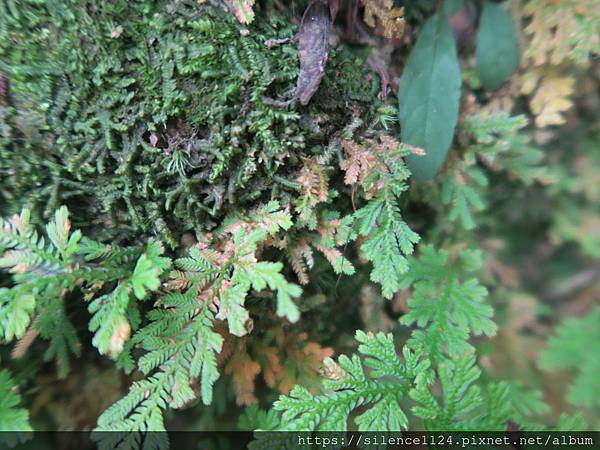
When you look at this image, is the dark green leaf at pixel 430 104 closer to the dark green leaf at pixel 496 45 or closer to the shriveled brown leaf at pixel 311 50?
the dark green leaf at pixel 496 45

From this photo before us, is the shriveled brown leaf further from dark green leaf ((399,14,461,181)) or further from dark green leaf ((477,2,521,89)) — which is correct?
dark green leaf ((477,2,521,89))

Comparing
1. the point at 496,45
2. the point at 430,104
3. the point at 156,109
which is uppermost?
the point at 496,45

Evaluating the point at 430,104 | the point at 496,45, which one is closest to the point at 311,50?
the point at 430,104

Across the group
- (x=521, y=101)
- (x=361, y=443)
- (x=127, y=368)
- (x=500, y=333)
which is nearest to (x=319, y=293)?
(x=361, y=443)

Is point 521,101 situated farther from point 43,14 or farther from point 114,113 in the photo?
point 43,14

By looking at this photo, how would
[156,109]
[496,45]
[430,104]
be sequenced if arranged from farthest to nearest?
[496,45]
[430,104]
[156,109]

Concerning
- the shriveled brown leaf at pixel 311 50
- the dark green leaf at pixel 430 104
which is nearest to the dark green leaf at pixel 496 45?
Answer: the dark green leaf at pixel 430 104

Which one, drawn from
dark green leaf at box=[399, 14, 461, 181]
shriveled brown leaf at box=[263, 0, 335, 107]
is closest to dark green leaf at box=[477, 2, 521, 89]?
dark green leaf at box=[399, 14, 461, 181]

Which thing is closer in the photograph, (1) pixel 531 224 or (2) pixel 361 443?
(2) pixel 361 443

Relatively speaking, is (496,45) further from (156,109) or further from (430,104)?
(156,109)
